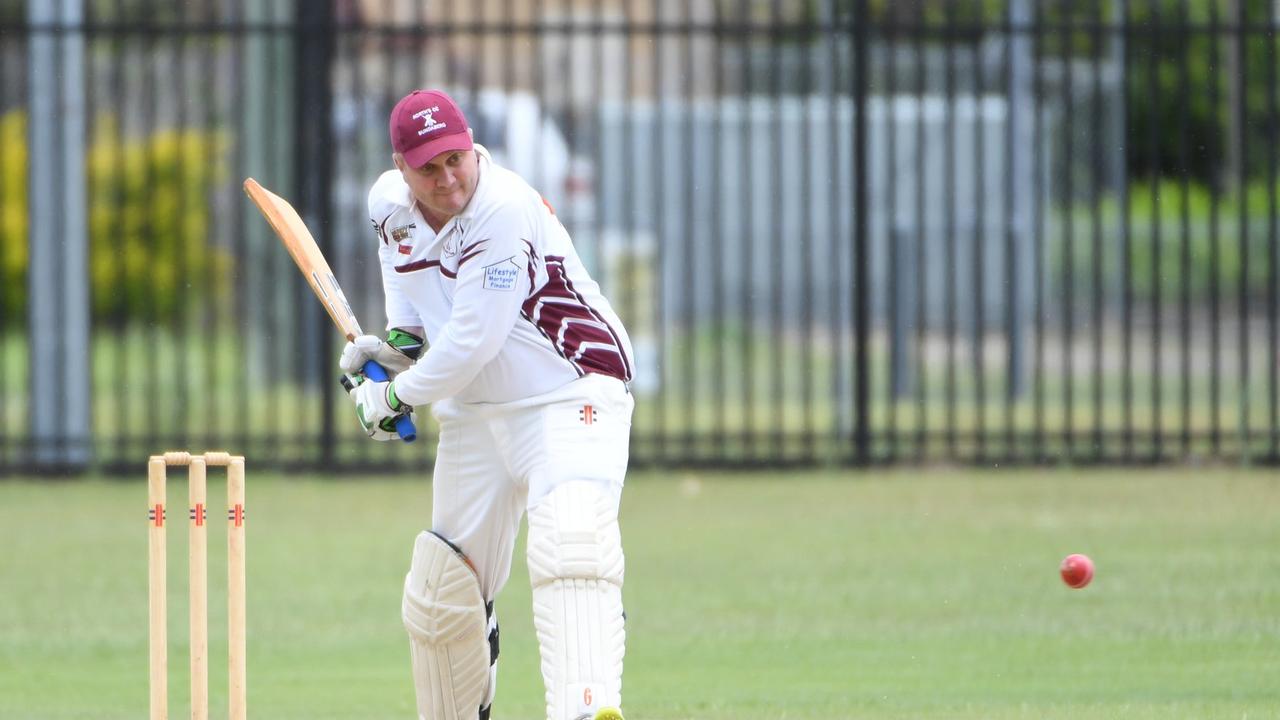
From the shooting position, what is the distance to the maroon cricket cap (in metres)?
5.57

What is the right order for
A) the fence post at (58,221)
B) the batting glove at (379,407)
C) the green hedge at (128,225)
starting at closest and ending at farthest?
1. the batting glove at (379,407)
2. the fence post at (58,221)
3. the green hedge at (128,225)

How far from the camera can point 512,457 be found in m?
5.97

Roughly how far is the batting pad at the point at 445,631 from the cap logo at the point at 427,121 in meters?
1.28

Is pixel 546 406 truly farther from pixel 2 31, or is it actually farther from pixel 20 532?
pixel 2 31

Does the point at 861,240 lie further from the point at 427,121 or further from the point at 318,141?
the point at 427,121

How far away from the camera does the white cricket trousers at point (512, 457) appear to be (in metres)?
5.84

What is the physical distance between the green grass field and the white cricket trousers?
99cm

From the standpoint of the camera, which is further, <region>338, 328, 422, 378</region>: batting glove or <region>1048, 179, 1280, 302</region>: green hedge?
<region>1048, 179, 1280, 302</region>: green hedge

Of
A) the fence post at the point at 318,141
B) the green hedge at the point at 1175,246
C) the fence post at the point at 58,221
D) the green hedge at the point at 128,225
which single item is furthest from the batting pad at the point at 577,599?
the green hedge at the point at 1175,246

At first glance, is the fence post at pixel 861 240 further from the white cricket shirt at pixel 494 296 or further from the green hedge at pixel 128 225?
the green hedge at pixel 128 225

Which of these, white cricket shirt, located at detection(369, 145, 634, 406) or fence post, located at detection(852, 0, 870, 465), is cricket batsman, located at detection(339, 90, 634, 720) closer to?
white cricket shirt, located at detection(369, 145, 634, 406)

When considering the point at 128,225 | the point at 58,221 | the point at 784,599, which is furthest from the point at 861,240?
the point at 128,225

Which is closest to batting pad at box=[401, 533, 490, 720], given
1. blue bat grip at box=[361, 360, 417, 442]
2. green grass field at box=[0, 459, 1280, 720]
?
blue bat grip at box=[361, 360, 417, 442]

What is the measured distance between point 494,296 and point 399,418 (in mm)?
587
